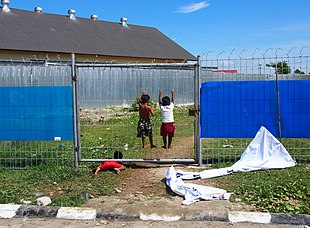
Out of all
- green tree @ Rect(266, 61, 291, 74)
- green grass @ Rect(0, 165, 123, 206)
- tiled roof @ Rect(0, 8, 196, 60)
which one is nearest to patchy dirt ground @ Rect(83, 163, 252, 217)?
green grass @ Rect(0, 165, 123, 206)

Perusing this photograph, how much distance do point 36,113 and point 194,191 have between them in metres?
3.68

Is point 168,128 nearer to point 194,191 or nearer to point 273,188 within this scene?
point 194,191

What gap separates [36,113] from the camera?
727 cm

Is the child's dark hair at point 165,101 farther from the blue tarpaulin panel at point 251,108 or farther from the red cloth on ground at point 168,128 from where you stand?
the blue tarpaulin panel at point 251,108

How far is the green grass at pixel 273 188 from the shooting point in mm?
4933

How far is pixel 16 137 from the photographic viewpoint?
7.36 m

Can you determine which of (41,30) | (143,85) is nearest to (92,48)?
(41,30)

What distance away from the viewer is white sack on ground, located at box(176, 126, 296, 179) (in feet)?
22.0

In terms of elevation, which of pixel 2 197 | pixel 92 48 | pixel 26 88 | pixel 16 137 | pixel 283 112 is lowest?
pixel 2 197

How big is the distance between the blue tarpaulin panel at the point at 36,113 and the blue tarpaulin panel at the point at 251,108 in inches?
107

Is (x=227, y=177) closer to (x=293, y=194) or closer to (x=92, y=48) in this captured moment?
(x=293, y=194)

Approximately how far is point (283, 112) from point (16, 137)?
5.37 m

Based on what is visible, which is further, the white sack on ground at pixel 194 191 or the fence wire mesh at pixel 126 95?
the fence wire mesh at pixel 126 95

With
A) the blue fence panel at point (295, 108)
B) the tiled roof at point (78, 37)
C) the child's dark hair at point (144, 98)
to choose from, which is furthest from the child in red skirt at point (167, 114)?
the tiled roof at point (78, 37)
